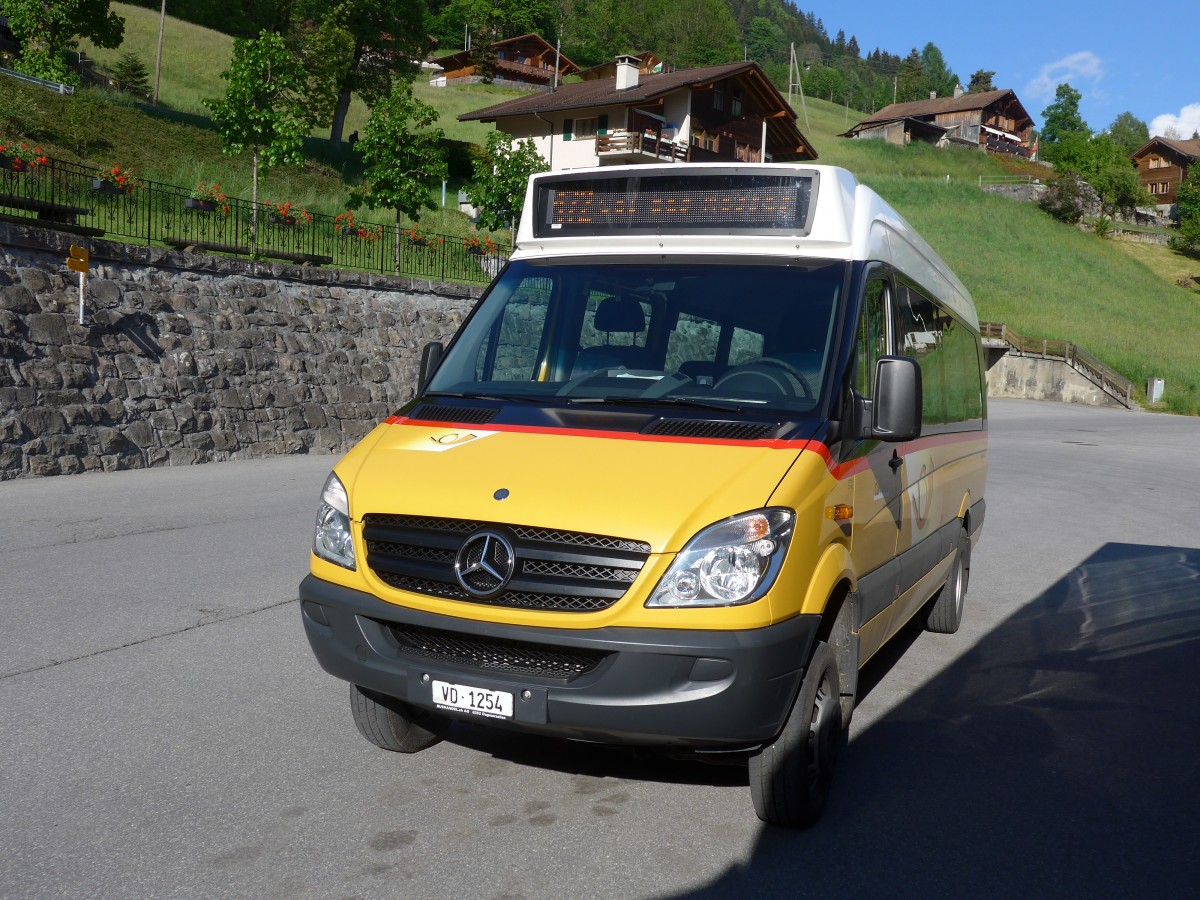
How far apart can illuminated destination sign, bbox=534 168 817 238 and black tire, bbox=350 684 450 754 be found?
91.2 inches

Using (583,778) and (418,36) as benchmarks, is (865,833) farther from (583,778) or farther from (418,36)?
(418,36)

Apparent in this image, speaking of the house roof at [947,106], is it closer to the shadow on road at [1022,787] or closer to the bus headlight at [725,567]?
the shadow on road at [1022,787]

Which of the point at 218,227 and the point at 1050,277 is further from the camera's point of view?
the point at 1050,277

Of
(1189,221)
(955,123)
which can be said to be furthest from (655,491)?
(955,123)

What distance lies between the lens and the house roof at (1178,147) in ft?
374

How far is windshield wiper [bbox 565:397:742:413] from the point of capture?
4.43 metres

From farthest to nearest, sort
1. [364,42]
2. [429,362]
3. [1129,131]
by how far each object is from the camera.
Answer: [1129,131] → [364,42] → [429,362]

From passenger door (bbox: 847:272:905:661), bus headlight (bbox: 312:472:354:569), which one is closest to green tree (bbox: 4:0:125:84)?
bus headlight (bbox: 312:472:354:569)

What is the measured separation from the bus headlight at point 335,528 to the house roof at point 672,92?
2051 inches

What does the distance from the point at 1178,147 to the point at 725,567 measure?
132 metres

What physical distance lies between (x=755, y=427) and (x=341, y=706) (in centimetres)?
244

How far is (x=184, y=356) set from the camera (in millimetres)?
15555

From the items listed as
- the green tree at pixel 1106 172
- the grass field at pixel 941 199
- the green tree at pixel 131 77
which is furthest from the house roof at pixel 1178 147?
the green tree at pixel 131 77

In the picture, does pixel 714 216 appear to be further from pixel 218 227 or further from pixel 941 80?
pixel 941 80
